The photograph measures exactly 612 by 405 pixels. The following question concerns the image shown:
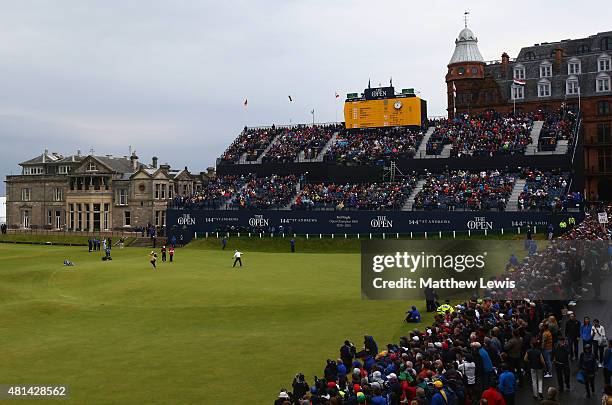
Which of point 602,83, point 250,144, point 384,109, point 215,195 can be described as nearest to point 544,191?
point 384,109

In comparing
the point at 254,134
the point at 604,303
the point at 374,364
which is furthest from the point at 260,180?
the point at 374,364

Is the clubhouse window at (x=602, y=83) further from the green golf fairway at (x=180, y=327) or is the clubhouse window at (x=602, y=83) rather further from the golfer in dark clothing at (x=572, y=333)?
the golfer in dark clothing at (x=572, y=333)

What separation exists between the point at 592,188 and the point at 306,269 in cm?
5467

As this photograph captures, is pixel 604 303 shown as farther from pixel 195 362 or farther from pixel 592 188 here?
pixel 592 188

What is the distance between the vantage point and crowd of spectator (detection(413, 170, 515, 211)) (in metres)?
59.4

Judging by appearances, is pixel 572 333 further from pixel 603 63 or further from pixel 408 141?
pixel 603 63

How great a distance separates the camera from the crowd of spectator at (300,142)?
8038 cm

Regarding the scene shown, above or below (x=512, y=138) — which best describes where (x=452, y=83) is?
above

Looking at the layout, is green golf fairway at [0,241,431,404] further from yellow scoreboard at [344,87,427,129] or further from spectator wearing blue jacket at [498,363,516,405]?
yellow scoreboard at [344,87,427,129]

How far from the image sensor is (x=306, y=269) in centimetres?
4512

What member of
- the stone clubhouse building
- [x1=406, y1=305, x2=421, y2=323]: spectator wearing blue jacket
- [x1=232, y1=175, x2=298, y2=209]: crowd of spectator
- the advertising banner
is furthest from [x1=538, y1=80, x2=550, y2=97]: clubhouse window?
[x1=406, y1=305, x2=421, y2=323]: spectator wearing blue jacket

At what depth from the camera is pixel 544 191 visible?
58375mm

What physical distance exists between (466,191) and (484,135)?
12540 millimetres

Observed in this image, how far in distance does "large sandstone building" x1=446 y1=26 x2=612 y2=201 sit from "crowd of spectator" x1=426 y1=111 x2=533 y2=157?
8677 millimetres
